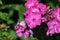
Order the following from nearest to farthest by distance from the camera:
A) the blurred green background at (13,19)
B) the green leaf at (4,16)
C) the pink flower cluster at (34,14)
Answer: the pink flower cluster at (34,14) → the blurred green background at (13,19) → the green leaf at (4,16)

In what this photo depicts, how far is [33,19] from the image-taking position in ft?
10.7

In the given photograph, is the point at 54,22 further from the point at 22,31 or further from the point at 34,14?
the point at 22,31

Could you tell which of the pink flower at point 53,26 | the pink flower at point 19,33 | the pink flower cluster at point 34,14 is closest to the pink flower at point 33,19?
the pink flower cluster at point 34,14

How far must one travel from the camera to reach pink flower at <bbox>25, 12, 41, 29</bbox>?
10.6 ft

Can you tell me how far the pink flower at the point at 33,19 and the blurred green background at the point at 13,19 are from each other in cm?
17

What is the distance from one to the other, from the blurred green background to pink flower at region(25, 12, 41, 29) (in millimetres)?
173

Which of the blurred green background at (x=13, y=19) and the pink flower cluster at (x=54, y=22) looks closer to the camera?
the pink flower cluster at (x=54, y=22)

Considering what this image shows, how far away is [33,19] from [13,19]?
0.66 m

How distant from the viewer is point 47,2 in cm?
402

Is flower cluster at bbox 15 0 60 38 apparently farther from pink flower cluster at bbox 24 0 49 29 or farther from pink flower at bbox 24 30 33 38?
pink flower at bbox 24 30 33 38

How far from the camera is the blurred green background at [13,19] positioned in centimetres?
342

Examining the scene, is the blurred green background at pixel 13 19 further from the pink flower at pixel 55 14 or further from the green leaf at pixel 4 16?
the pink flower at pixel 55 14

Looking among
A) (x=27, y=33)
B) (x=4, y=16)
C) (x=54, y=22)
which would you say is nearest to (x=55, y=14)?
(x=54, y=22)

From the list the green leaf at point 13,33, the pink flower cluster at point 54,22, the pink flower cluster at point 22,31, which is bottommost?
the green leaf at point 13,33
